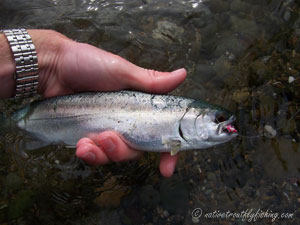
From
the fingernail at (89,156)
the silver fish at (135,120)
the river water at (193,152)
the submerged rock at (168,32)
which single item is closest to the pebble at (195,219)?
the river water at (193,152)

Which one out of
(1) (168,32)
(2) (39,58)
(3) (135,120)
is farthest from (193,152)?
(2) (39,58)

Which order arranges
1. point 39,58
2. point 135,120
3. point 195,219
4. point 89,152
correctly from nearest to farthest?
point 89,152, point 135,120, point 39,58, point 195,219

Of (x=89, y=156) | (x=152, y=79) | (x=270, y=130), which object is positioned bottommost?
(x=270, y=130)

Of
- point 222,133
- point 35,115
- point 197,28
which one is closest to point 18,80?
point 35,115

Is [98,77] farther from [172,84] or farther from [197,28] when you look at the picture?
[197,28]

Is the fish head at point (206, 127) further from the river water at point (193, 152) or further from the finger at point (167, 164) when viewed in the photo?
the river water at point (193, 152)

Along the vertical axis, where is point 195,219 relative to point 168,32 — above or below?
below

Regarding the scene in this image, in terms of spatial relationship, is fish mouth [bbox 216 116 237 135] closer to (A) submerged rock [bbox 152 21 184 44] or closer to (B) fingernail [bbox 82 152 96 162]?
(B) fingernail [bbox 82 152 96 162]

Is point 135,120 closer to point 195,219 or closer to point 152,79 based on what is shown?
point 152,79
